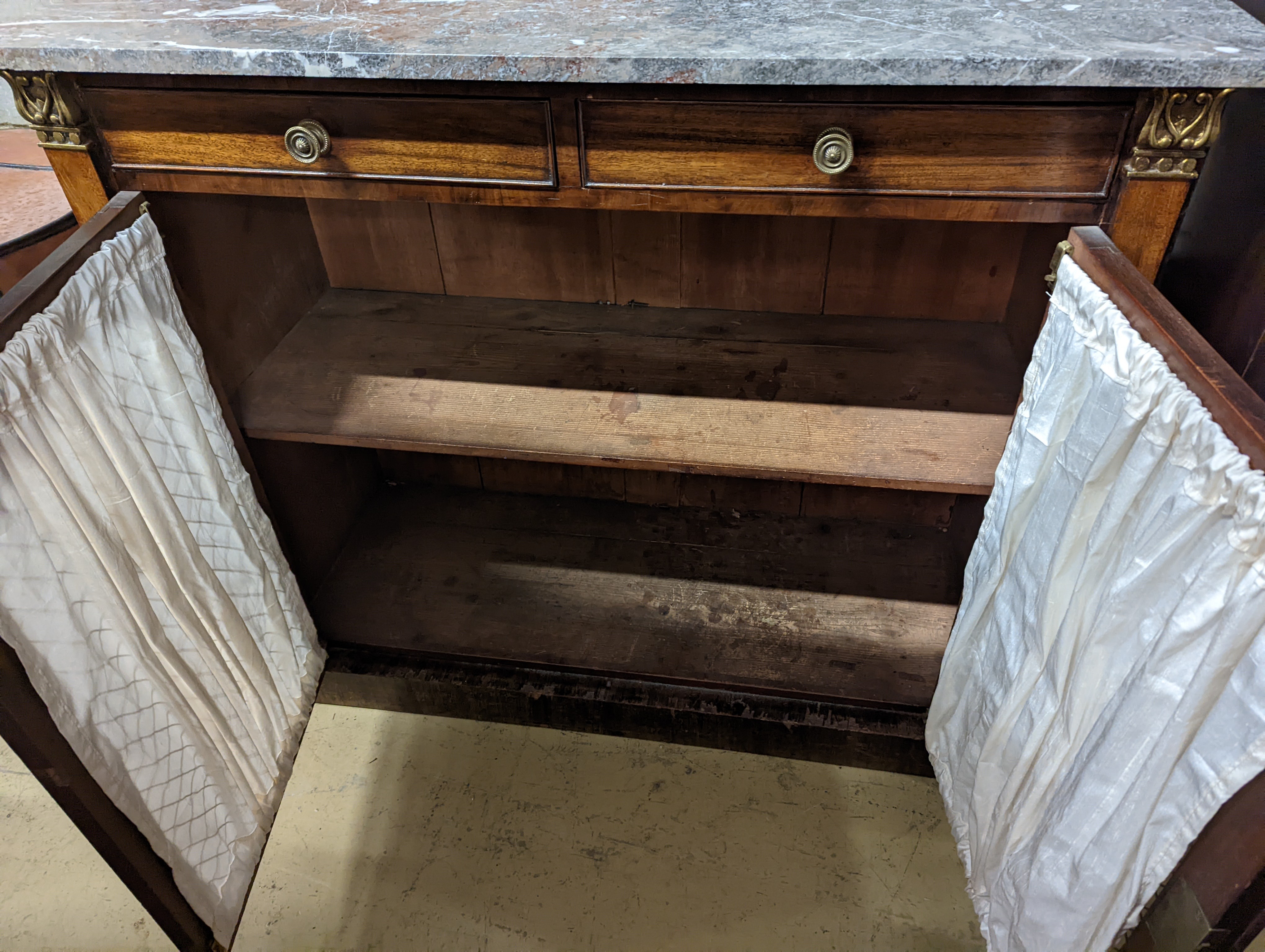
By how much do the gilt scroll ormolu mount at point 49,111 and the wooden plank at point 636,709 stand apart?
777mm

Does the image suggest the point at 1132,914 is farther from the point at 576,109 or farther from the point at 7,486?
the point at 7,486

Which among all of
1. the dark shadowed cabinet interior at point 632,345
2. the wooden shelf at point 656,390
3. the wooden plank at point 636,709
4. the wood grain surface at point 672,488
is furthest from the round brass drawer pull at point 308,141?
the wooden plank at point 636,709

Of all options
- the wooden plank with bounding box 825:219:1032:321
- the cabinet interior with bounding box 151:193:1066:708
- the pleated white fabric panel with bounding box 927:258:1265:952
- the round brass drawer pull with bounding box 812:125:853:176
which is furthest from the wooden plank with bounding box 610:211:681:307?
the pleated white fabric panel with bounding box 927:258:1265:952

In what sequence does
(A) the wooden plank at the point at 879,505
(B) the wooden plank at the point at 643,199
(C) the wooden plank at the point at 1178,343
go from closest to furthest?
(C) the wooden plank at the point at 1178,343, (B) the wooden plank at the point at 643,199, (A) the wooden plank at the point at 879,505

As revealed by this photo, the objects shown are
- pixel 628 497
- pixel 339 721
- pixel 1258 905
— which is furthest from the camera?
pixel 628 497

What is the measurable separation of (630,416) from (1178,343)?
602mm

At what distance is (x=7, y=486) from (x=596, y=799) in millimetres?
853

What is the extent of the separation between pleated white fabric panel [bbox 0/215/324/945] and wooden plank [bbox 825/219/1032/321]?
85 centimetres

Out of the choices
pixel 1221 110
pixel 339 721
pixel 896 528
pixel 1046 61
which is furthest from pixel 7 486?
pixel 896 528

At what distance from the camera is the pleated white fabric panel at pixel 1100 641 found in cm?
56

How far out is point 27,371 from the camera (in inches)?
28.1

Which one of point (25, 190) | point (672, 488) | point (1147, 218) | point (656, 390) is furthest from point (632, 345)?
point (25, 190)

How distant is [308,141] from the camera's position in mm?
835

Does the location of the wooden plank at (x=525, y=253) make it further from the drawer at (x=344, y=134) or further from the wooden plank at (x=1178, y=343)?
the wooden plank at (x=1178, y=343)
